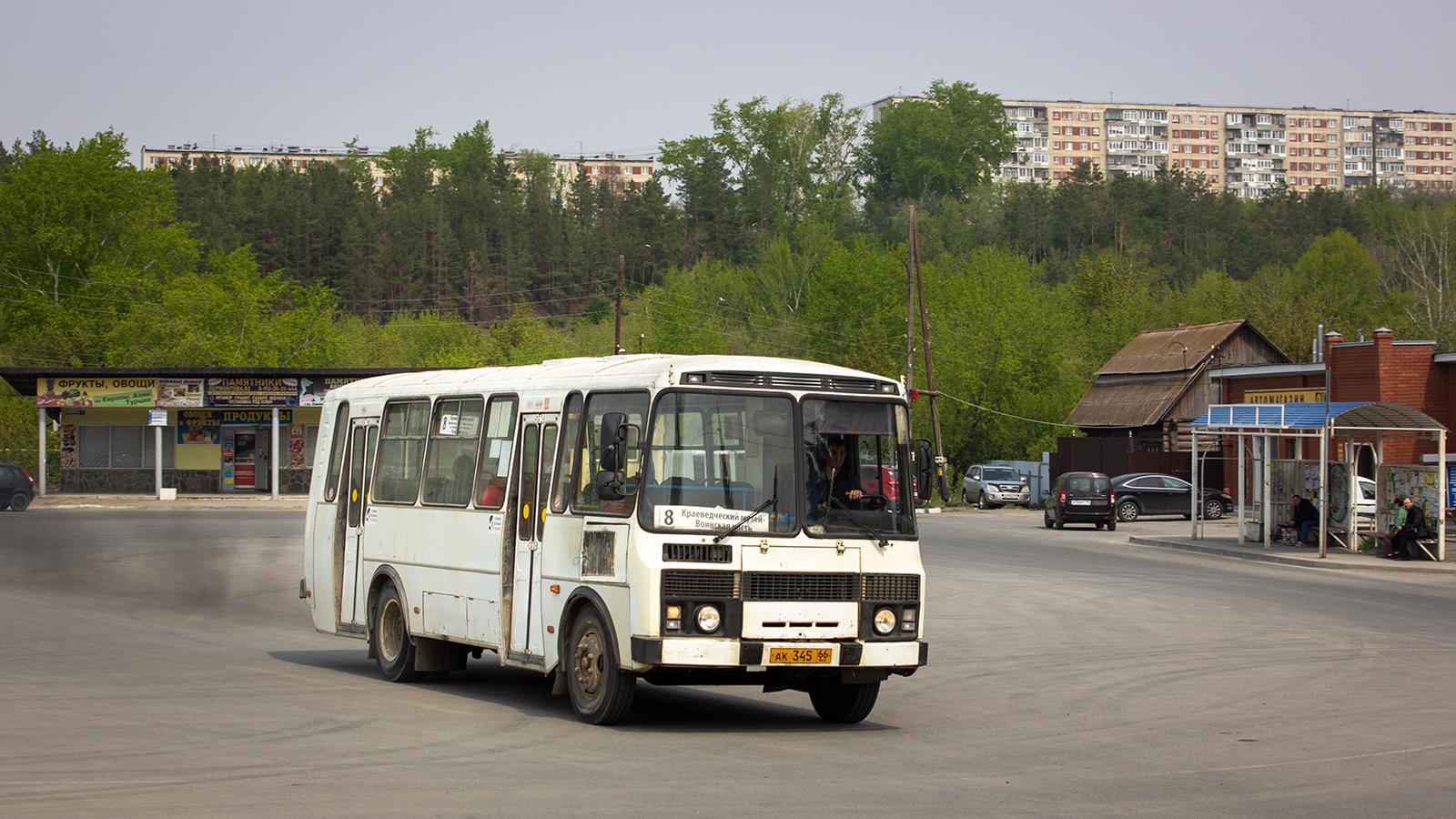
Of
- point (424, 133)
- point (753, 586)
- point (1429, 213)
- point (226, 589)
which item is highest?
point (424, 133)

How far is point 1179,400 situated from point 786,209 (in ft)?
204

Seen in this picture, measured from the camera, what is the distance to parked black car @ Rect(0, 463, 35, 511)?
148 feet

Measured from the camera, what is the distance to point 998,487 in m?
56.3

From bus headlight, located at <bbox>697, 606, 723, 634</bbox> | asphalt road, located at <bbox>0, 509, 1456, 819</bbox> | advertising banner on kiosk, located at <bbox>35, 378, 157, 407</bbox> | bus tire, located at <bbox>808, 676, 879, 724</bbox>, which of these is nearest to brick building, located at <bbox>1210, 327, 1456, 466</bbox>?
asphalt road, located at <bbox>0, 509, 1456, 819</bbox>

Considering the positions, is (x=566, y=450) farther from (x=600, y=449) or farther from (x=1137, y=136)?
(x=1137, y=136)

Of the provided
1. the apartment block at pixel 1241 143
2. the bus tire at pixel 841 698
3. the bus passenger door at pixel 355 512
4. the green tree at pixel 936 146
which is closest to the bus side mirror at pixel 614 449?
the bus tire at pixel 841 698

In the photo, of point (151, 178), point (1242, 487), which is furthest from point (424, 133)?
point (1242, 487)

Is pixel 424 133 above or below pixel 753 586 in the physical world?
above

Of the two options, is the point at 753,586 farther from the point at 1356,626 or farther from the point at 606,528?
the point at 1356,626

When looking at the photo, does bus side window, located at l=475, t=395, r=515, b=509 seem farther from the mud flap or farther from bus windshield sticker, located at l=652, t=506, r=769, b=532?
bus windshield sticker, located at l=652, t=506, r=769, b=532

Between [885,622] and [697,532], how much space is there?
1581 mm

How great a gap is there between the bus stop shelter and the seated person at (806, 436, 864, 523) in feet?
76.4

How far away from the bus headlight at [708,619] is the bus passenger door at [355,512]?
5.64 m

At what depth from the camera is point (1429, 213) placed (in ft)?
312
